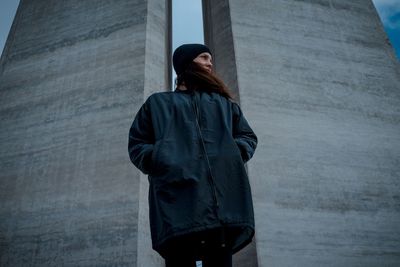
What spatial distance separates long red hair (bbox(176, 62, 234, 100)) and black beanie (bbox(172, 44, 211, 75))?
0.02m

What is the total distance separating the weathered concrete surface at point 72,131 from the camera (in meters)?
3.90

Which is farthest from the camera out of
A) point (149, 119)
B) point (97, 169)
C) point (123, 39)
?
point (123, 39)

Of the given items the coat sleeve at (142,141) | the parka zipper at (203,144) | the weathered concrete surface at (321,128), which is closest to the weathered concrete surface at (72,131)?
the weathered concrete surface at (321,128)

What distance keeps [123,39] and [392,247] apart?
15.6 ft

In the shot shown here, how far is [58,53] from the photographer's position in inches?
222

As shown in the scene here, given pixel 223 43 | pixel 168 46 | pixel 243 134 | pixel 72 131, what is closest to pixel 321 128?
pixel 223 43

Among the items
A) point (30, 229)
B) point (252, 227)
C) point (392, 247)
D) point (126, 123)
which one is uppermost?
point (252, 227)

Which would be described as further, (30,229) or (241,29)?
(241,29)

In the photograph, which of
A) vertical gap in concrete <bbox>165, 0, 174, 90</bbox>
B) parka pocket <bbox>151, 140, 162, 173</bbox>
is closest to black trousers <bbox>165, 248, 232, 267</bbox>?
parka pocket <bbox>151, 140, 162, 173</bbox>

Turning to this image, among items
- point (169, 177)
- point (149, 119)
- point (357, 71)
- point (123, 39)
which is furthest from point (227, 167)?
point (357, 71)

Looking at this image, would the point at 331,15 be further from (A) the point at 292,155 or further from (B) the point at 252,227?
(B) the point at 252,227

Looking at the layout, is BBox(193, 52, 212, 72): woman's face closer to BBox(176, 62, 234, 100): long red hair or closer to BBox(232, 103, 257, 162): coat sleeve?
BBox(176, 62, 234, 100): long red hair

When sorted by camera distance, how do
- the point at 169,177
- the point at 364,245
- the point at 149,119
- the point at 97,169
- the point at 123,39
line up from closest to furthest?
the point at 169,177 → the point at 149,119 → the point at 364,245 → the point at 97,169 → the point at 123,39

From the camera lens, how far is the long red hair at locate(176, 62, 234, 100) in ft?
4.00
